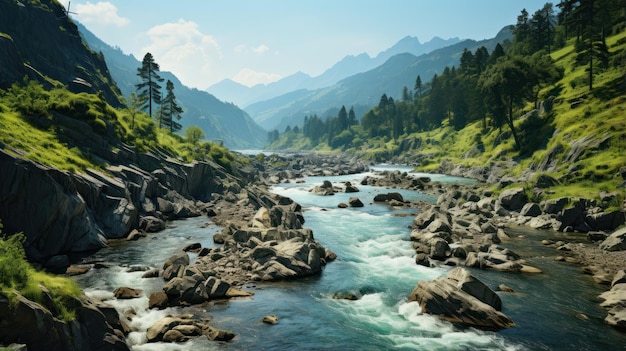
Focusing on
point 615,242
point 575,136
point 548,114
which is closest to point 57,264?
point 615,242

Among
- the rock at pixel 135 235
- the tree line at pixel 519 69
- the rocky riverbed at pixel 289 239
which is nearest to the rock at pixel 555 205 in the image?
the rocky riverbed at pixel 289 239

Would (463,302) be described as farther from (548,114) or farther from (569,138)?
(548,114)

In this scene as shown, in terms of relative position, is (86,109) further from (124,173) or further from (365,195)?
(365,195)

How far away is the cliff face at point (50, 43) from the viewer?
272ft

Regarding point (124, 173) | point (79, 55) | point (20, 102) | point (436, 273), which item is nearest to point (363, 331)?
point (436, 273)

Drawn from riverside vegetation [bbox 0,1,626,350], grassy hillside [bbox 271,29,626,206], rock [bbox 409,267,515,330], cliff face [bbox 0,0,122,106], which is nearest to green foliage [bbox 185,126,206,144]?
riverside vegetation [bbox 0,1,626,350]

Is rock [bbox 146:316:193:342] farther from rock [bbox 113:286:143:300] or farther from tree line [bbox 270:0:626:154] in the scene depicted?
tree line [bbox 270:0:626:154]

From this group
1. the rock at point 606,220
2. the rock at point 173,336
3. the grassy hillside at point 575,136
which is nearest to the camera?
the rock at point 173,336

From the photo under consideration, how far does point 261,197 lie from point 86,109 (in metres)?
29.6

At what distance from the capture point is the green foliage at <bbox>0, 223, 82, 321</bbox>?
53.2 ft

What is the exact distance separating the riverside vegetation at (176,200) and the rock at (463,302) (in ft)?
0.89

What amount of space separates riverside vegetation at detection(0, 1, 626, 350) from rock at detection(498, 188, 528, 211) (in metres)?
0.18

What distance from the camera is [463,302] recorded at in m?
25.3

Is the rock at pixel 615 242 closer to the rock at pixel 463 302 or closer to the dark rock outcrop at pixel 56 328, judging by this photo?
the rock at pixel 463 302
